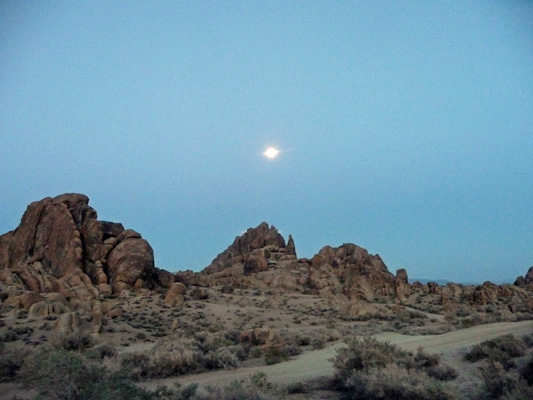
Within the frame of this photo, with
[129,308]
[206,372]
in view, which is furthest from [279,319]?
[206,372]

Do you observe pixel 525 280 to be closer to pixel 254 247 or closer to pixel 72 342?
pixel 254 247

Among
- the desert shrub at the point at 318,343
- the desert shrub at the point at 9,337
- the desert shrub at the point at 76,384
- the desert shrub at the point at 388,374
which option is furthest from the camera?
the desert shrub at the point at 318,343

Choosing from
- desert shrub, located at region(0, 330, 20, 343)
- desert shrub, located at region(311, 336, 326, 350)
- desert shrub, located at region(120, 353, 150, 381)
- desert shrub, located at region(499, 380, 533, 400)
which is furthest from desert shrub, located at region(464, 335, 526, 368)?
desert shrub, located at region(0, 330, 20, 343)

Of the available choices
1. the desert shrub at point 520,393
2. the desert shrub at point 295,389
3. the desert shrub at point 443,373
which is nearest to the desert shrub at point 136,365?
the desert shrub at point 295,389

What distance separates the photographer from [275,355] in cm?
1562

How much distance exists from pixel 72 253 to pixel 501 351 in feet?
141

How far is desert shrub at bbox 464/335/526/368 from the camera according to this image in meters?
10.1

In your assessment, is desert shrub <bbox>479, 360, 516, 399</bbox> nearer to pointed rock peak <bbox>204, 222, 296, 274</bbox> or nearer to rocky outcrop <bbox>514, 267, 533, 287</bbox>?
rocky outcrop <bbox>514, 267, 533, 287</bbox>

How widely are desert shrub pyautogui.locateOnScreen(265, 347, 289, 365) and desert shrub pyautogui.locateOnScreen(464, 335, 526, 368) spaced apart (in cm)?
695

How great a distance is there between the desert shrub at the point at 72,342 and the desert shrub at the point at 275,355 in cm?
805

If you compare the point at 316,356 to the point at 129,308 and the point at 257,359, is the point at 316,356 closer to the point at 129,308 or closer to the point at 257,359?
the point at 257,359

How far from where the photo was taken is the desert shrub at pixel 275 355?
14859mm

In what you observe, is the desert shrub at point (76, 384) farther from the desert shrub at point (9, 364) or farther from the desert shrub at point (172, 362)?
the desert shrub at point (172, 362)

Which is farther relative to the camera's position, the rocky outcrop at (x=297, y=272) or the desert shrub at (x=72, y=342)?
the rocky outcrop at (x=297, y=272)
